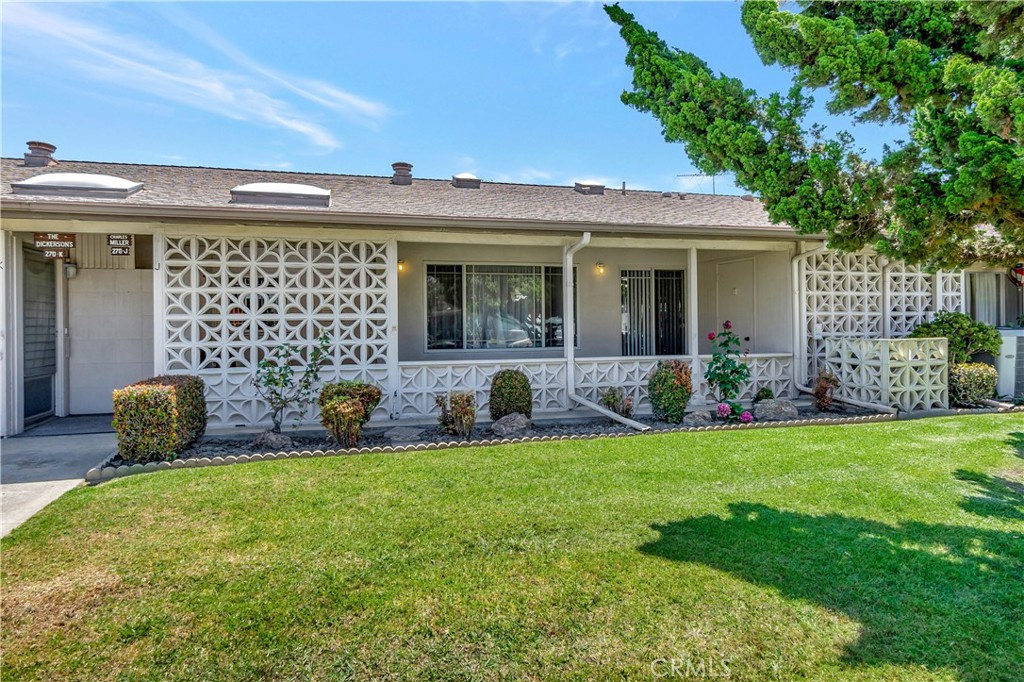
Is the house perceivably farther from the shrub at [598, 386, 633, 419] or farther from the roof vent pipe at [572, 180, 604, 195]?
the shrub at [598, 386, 633, 419]

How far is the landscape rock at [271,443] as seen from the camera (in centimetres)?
663

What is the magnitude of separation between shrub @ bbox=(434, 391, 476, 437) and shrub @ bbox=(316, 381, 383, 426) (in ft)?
3.24

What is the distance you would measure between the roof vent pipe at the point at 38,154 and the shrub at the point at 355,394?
7.32 metres

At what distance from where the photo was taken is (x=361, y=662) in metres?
2.60

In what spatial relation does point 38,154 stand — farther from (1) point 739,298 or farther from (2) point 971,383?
(2) point 971,383

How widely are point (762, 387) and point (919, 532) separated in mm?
5650

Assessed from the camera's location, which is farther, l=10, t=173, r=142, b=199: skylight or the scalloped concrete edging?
l=10, t=173, r=142, b=199: skylight

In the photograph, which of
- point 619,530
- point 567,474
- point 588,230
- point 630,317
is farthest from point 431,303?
point 619,530

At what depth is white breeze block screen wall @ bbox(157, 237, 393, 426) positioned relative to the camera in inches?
301

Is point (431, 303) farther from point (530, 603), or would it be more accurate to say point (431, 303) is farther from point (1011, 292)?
point (1011, 292)

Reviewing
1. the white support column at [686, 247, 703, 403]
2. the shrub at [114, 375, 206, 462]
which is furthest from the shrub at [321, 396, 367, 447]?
the white support column at [686, 247, 703, 403]

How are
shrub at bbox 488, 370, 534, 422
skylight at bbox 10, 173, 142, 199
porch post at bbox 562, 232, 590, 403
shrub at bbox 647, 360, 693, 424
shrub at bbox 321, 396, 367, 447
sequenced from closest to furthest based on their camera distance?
shrub at bbox 321, 396, 367, 447 < skylight at bbox 10, 173, 142, 199 < shrub at bbox 488, 370, 534, 422 < shrub at bbox 647, 360, 693, 424 < porch post at bbox 562, 232, 590, 403

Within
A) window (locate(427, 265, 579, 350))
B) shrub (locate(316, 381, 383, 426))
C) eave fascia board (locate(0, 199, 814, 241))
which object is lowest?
shrub (locate(316, 381, 383, 426))

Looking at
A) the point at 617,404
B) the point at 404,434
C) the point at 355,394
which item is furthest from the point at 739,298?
the point at 355,394
